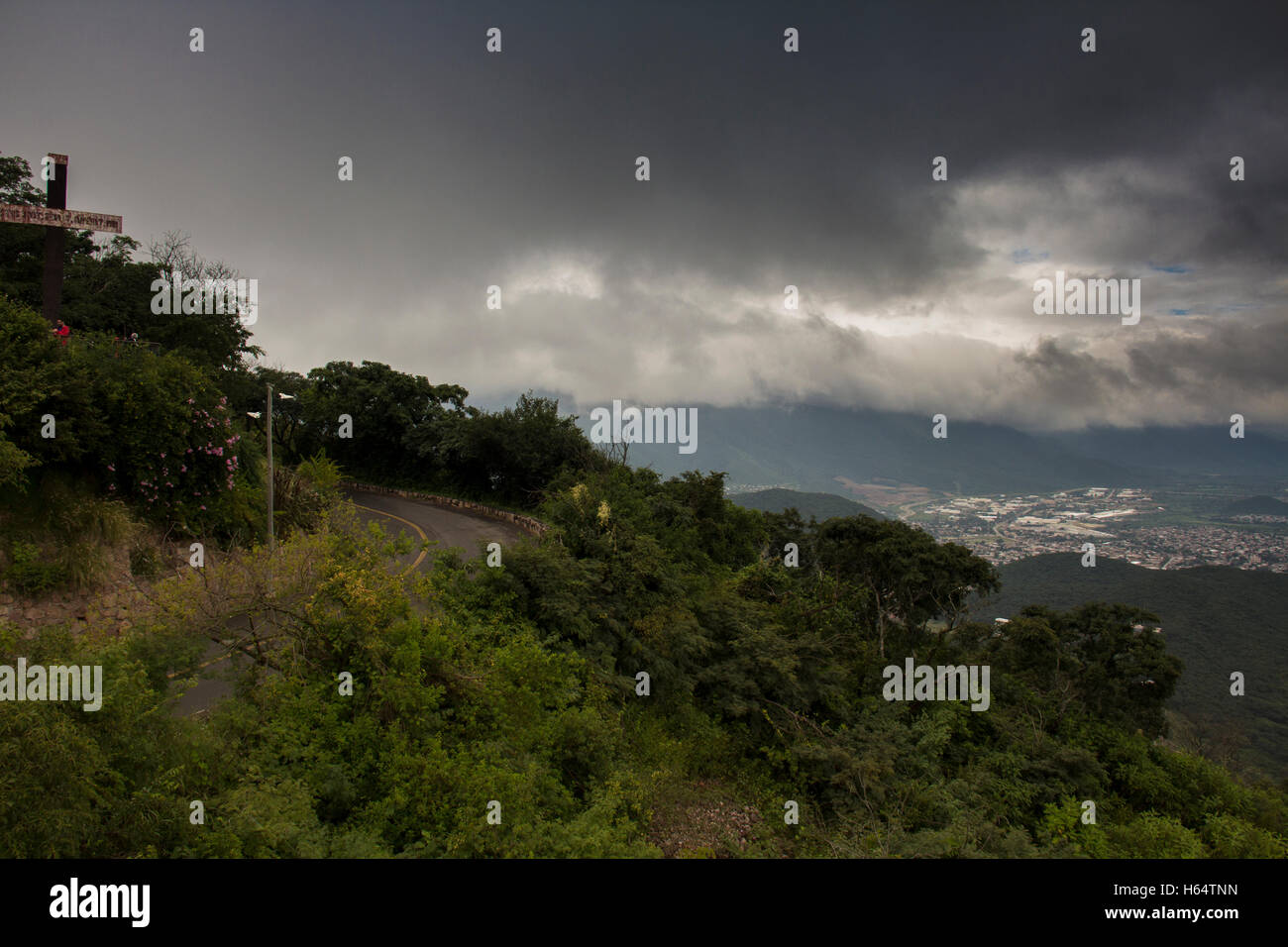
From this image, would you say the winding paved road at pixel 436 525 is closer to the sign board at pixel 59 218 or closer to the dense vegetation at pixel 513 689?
the dense vegetation at pixel 513 689

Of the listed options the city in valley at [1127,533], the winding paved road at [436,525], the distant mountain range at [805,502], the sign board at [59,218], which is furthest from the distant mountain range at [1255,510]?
the sign board at [59,218]

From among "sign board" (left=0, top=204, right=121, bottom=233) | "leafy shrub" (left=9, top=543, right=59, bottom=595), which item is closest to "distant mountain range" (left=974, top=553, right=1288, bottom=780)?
"leafy shrub" (left=9, top=543, right=59, bottom=595)

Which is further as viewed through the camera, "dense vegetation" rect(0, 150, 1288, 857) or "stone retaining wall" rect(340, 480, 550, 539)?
"stone retaining wall" rect(340, 480, 550, 539)

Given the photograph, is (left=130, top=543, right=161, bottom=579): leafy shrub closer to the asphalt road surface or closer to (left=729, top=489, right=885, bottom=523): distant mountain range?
the asphalt road surface

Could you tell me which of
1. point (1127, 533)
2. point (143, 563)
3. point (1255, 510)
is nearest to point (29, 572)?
point (143, 563)

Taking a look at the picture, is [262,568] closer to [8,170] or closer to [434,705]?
[434,705]

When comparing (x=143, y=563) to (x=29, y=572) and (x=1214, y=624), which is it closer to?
(x=29, y=572)

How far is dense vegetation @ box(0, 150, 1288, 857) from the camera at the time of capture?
6.80 metres

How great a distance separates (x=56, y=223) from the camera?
1427 centimetres

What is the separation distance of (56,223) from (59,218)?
0.49 ft

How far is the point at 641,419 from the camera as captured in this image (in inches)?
749

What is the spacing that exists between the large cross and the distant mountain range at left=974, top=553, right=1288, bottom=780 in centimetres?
3433

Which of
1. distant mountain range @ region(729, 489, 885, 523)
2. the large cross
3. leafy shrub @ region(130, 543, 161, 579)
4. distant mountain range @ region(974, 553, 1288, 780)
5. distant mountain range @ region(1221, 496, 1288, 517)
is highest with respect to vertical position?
the large cross

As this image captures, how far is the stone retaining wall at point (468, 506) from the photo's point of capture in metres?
27.3
